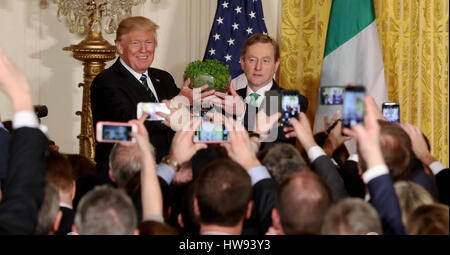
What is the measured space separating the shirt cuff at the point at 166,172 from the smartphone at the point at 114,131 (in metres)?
0.18

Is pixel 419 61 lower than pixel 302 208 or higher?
higher

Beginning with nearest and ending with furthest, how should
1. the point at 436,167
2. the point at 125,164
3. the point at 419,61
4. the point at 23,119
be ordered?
the point at 23,119 < the point at 125,164 < the point at 436,167 < the point at 419,61

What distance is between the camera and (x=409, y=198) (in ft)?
7.72


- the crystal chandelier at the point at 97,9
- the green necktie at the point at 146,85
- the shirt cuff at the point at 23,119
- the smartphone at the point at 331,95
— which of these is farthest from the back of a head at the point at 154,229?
the crystal chandelier at the point at 97,9

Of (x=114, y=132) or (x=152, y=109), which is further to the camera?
(x=152, y=109)

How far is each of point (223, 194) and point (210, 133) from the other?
73 cm

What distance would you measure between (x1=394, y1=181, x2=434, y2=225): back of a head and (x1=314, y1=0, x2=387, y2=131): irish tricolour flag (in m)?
2.84

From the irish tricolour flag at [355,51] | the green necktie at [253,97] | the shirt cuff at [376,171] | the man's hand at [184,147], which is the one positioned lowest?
the shirt cuff at [376,171]

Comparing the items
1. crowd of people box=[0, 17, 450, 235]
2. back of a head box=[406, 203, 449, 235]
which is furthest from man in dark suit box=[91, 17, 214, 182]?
back of a head box=[406, 203, 449, 235]

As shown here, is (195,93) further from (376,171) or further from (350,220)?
(350,220)

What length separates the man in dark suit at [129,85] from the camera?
13.5 feet

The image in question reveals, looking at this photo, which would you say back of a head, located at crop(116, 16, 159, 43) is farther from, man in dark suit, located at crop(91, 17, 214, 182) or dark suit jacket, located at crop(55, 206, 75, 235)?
dark suit jacket, located at crop(55, 206, 75, 235)

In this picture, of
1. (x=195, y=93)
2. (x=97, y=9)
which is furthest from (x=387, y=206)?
(x=97, y=9)

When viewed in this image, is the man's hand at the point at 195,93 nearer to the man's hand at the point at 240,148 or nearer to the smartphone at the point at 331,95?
the smartphone at the point at 331,95
